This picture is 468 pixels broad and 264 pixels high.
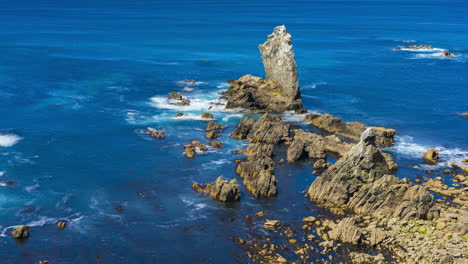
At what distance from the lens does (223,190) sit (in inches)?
3137

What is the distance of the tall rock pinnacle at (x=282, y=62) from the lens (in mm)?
125375

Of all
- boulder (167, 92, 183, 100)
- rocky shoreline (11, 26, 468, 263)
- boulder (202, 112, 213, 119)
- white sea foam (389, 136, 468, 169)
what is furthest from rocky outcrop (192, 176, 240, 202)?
boulder (167, 92, 183, 100)

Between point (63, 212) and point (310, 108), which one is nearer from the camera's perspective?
point (63, 212)

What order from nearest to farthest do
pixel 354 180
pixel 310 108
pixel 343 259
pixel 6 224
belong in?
pixel 343 259
pixel 6 224
pixel 354 180
pixel 310 108

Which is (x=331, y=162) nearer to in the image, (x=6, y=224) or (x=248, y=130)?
(x=248, y=130)

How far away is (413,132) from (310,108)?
25.5m

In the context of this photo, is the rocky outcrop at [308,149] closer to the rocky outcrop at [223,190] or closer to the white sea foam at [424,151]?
the white sea foam at [424,151]

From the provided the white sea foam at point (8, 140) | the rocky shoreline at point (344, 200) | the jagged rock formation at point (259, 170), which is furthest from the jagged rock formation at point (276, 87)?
the white sea foam at point (8, 140)

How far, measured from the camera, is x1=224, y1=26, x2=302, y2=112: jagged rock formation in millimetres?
125312

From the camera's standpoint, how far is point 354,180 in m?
79.6

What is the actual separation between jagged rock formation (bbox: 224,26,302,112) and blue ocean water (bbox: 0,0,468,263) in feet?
15.3

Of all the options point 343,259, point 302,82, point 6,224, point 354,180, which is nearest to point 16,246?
point 6,224

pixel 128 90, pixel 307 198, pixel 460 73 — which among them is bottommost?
pixel 307 198

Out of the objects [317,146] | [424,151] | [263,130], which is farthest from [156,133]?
[424,151]
